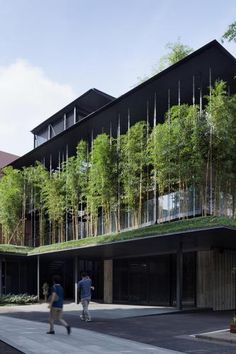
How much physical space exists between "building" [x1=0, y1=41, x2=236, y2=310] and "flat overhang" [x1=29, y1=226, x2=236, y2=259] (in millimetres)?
28

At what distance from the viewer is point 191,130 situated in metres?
18.5

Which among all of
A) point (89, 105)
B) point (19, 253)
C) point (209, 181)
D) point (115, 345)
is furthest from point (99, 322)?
point (89, 105)

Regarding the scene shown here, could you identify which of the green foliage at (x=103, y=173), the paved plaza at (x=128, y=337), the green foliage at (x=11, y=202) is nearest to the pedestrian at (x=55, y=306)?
the paved plaza at (x=128, y=337)

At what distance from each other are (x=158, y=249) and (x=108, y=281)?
611 cm

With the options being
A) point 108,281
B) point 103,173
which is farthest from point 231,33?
point 108,281

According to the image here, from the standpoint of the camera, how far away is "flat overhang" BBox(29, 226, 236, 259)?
1605 cm

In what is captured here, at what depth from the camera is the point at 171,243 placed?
19.1m

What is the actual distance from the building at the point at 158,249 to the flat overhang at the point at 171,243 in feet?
0.09

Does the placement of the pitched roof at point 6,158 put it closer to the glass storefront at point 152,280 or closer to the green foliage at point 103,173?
the glass storefront at point 152,280

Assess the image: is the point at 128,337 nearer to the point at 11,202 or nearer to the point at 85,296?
the point at 85,296

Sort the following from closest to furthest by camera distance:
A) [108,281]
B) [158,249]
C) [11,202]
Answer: [158,249], [108,281], [11,202]

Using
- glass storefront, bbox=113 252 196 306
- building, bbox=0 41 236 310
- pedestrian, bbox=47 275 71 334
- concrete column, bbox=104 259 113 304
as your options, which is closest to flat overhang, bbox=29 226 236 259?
building, bbox=0 41 236 310

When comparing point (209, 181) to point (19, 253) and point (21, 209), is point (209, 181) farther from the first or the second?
point (21, 209)

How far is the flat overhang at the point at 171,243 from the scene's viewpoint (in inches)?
632
